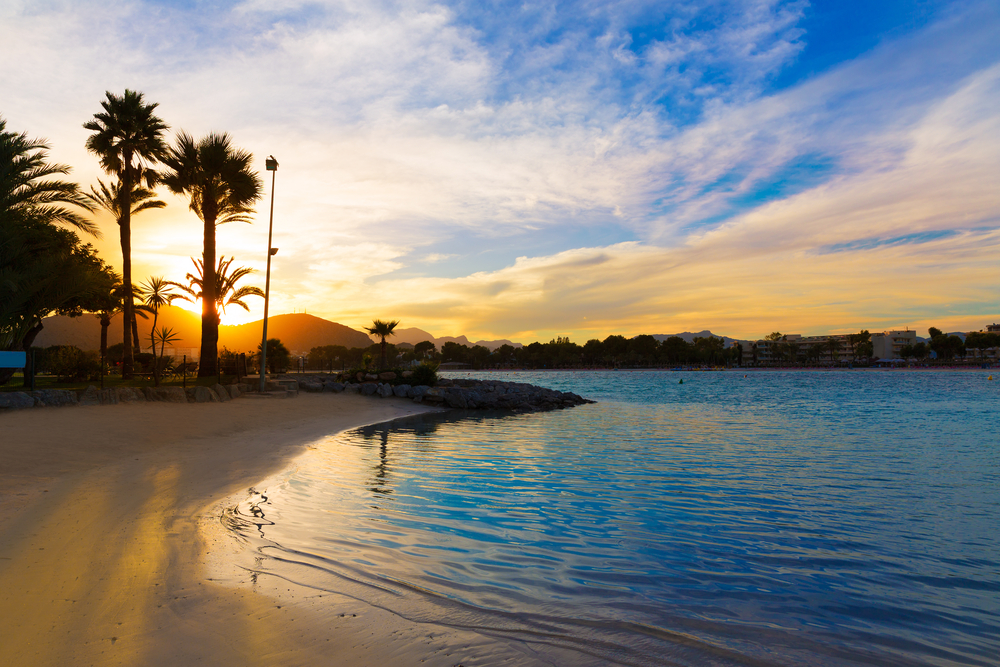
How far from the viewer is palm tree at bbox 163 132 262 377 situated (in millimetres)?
26078

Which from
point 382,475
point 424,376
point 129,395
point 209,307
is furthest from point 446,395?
point 382,475

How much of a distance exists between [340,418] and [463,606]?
18411mm

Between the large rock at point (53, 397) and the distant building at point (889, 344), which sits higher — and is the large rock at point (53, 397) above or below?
below

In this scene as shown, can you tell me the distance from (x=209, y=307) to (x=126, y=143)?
919 cm

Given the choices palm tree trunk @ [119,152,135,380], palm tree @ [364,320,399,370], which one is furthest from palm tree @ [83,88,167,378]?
palm tree @ [364,320,399,370]

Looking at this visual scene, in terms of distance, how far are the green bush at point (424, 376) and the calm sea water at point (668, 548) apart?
2183 cm

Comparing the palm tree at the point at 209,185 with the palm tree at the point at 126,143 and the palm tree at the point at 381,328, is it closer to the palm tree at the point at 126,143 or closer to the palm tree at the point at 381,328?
the palm tree at the point at 126,143

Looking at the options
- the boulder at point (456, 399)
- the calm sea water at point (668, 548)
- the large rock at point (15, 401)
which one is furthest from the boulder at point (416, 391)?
the large rock at point (15, 401)

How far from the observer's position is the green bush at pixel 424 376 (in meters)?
35.1

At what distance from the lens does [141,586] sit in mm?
4309

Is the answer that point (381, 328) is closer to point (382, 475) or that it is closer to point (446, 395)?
point (446, 395)

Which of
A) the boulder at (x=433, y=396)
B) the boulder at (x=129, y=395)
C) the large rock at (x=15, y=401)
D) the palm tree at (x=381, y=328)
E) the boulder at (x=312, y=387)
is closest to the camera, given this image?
the large rock at (x=15, y=401)

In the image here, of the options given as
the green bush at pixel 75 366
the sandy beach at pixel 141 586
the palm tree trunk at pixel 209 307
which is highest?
the palm tree trunk at pixel 209 307

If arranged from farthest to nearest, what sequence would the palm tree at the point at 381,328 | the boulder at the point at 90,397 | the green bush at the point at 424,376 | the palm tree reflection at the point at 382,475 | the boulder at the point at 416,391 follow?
1. the palm tree at the point at 381,328
2. the green bush at the point at 424,376
3. the boulder at the point at 416,391
4. the boulder at the point at 90,397
5. the palm tree reflection at the point at 382,475
